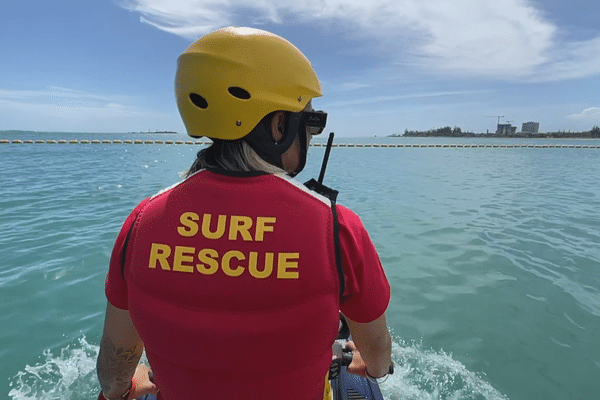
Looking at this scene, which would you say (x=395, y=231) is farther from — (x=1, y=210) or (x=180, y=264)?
(x=1, y=210)

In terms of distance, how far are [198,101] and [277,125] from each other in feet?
1.24

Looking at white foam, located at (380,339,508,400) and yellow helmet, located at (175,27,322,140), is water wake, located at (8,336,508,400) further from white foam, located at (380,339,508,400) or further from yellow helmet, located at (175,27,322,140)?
yellow helmet, located at (175,27,322,140)

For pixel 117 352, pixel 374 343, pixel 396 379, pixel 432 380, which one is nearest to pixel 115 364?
pixel 117 352

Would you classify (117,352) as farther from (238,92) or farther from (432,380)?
(432,380)

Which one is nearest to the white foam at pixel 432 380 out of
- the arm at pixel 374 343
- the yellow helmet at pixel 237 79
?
the arm at pixel 374 343

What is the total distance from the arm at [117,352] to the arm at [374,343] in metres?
1.02

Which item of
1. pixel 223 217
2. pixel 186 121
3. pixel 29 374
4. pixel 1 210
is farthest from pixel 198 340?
pixel 1 210

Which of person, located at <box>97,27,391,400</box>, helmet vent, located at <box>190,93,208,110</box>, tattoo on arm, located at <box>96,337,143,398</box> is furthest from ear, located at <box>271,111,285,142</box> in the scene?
tattoo on arm, located at <box>96,337,143,398</box>

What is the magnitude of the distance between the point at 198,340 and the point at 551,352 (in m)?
5.01

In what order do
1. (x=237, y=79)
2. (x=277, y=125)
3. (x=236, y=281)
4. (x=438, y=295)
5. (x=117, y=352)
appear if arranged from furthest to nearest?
(x=438, y=295)
(x=117, y=352)
(x=277, y=125)
(x=237, y=79)
(x=236, y=281)

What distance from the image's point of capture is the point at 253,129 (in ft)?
4.80

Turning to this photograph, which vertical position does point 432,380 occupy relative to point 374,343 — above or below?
below

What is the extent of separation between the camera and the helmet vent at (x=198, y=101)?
156 centimetres

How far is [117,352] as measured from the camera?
1.68 metres
